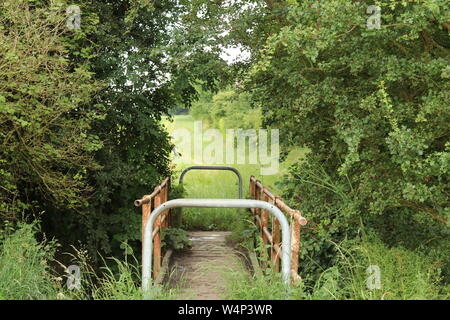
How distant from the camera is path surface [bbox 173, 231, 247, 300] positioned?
22.0 ft

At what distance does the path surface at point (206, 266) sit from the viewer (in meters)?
6.70

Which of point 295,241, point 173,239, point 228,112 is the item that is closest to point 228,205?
point 295,241

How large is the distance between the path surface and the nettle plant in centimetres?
126

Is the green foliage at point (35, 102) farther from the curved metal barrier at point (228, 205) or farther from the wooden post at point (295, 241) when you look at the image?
the wooden post at point (295, 241)

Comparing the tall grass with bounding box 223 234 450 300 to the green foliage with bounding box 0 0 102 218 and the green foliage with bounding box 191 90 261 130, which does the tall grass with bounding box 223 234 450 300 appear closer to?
the green foliage with bounding box 0 0 102 218

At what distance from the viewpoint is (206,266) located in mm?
8414

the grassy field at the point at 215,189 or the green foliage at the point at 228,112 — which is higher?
the green foliage at the point at 228,112

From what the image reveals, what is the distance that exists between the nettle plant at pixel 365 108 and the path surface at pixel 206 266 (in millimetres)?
1258

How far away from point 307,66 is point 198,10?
11.2ft

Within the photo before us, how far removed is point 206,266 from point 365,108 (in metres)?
2.89

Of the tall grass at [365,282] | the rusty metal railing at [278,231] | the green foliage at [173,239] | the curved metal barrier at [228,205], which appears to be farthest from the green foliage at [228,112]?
the curved metal barrier at [228,205]
